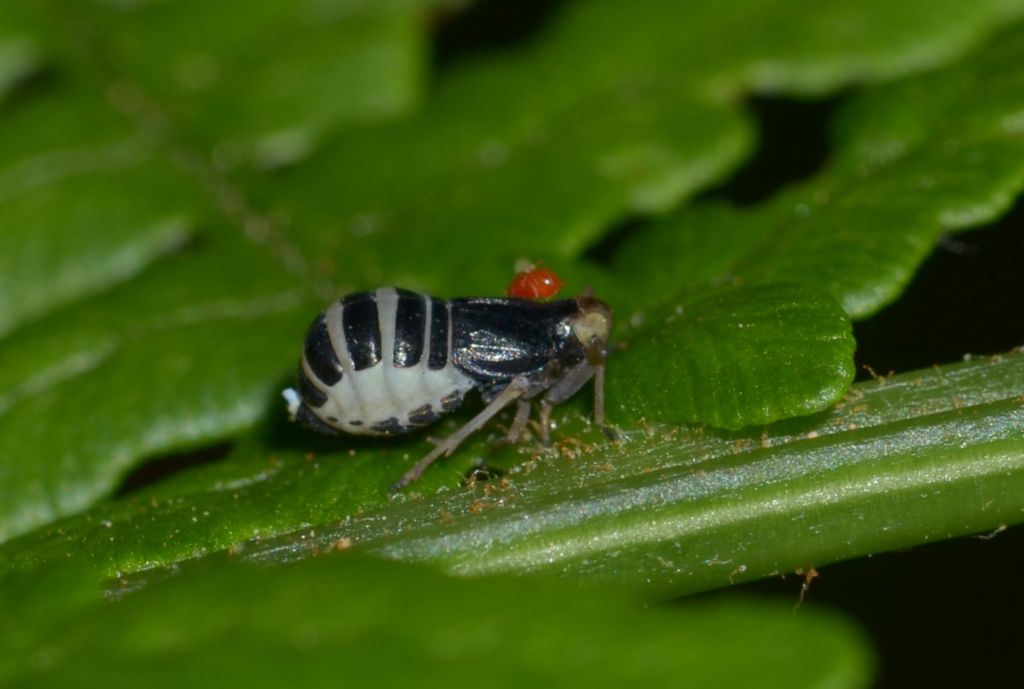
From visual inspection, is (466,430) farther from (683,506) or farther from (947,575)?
(947,575)

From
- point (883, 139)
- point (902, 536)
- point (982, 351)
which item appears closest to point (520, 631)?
point (902, 536)

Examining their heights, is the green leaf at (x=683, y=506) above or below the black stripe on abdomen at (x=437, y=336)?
below

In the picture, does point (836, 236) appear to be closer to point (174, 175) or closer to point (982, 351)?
point (982, 351)

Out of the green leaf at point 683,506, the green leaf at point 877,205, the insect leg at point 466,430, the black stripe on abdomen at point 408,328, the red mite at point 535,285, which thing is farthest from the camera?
the red mite at point 535,285

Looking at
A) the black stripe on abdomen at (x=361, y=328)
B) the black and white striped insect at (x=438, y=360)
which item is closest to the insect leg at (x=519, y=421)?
the black and white striped insect at (x=438, y=360)

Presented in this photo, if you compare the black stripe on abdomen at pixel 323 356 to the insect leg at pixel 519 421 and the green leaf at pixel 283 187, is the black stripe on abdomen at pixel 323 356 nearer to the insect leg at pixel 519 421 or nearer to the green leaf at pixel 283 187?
the green leaf at pixel 283 187

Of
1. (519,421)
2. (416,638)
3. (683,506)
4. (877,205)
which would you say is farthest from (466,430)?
(416,638)

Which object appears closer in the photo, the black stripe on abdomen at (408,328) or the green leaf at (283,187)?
the black stripe on abdomen at (408,328)
